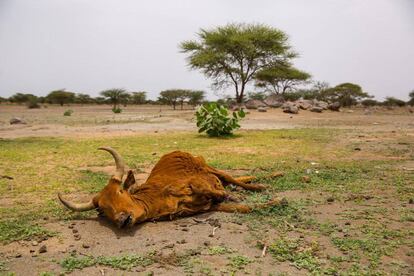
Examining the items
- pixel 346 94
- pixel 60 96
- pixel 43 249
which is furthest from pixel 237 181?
pixel 60 96

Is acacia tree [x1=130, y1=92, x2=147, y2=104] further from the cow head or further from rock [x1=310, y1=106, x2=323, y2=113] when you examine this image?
the cow head

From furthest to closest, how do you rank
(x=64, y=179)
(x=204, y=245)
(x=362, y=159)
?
(x=362, y=159) → (x=64, y=179) → (x=204, y=245)

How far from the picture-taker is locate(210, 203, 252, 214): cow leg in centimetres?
507

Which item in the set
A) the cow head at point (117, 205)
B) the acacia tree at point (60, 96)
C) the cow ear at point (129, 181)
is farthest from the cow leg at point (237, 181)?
the acacia tree at point (60, 96)

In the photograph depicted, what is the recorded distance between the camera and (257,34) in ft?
114

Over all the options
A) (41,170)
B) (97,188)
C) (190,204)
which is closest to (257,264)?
(190,204)

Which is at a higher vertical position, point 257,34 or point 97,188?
point 257,34

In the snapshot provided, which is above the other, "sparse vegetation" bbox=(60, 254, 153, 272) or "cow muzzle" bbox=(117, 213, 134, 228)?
"cow muzzle" bbox=(117, 213, 134, 228)

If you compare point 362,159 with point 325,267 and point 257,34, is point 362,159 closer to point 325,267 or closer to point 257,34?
point 325,267

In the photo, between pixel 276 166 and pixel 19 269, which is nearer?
pixel 19 269

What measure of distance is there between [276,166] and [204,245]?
4.43 metres

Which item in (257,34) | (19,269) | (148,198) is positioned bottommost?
(19,269)

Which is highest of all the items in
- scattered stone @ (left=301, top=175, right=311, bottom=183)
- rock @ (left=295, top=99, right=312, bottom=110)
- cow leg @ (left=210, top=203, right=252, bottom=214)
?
rock @ (left=295, top=99, right=312, bottom=110)

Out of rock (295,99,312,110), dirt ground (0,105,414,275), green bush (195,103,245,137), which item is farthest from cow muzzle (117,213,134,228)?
rock (295,99,312,110)
